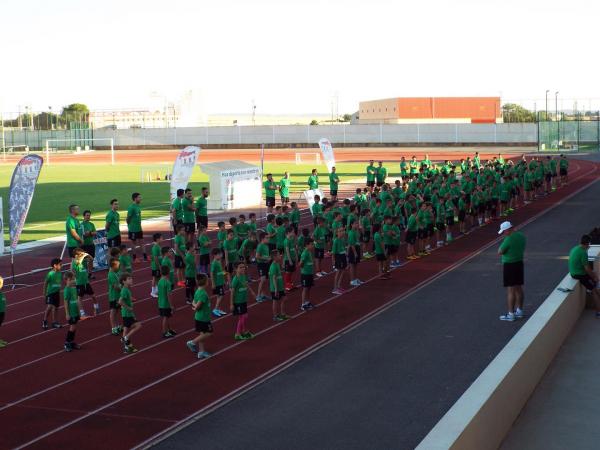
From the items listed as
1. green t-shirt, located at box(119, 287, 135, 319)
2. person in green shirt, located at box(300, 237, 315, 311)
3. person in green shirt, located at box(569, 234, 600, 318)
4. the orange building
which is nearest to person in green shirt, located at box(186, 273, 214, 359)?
green t-shirt, located at box(119, 287, 135, 319)

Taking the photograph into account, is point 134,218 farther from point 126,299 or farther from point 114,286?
point 126,299

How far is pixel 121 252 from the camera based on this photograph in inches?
611

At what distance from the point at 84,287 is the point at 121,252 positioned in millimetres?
970

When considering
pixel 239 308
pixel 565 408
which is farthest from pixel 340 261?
pixel 565 408

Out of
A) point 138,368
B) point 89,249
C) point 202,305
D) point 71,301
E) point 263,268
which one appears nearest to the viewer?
point 138,368

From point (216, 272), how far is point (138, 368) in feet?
10.7

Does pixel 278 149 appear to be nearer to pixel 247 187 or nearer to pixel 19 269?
pixel 247 187

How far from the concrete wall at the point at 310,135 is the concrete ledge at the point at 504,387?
7648 centimetres

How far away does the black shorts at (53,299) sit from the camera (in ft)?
48.6

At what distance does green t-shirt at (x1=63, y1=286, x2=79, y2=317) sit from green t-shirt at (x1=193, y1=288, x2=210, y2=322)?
7.42 feet

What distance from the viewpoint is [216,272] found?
50.2 feet

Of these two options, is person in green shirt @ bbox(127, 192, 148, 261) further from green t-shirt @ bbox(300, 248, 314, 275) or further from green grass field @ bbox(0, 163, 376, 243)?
green grass field @ bbox(0, 163, 376, 243)

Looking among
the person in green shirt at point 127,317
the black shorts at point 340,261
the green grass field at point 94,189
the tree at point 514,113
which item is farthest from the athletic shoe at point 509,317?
the tree at point 514,113

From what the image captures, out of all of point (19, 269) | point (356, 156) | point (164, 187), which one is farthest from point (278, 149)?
point (19, 269)
